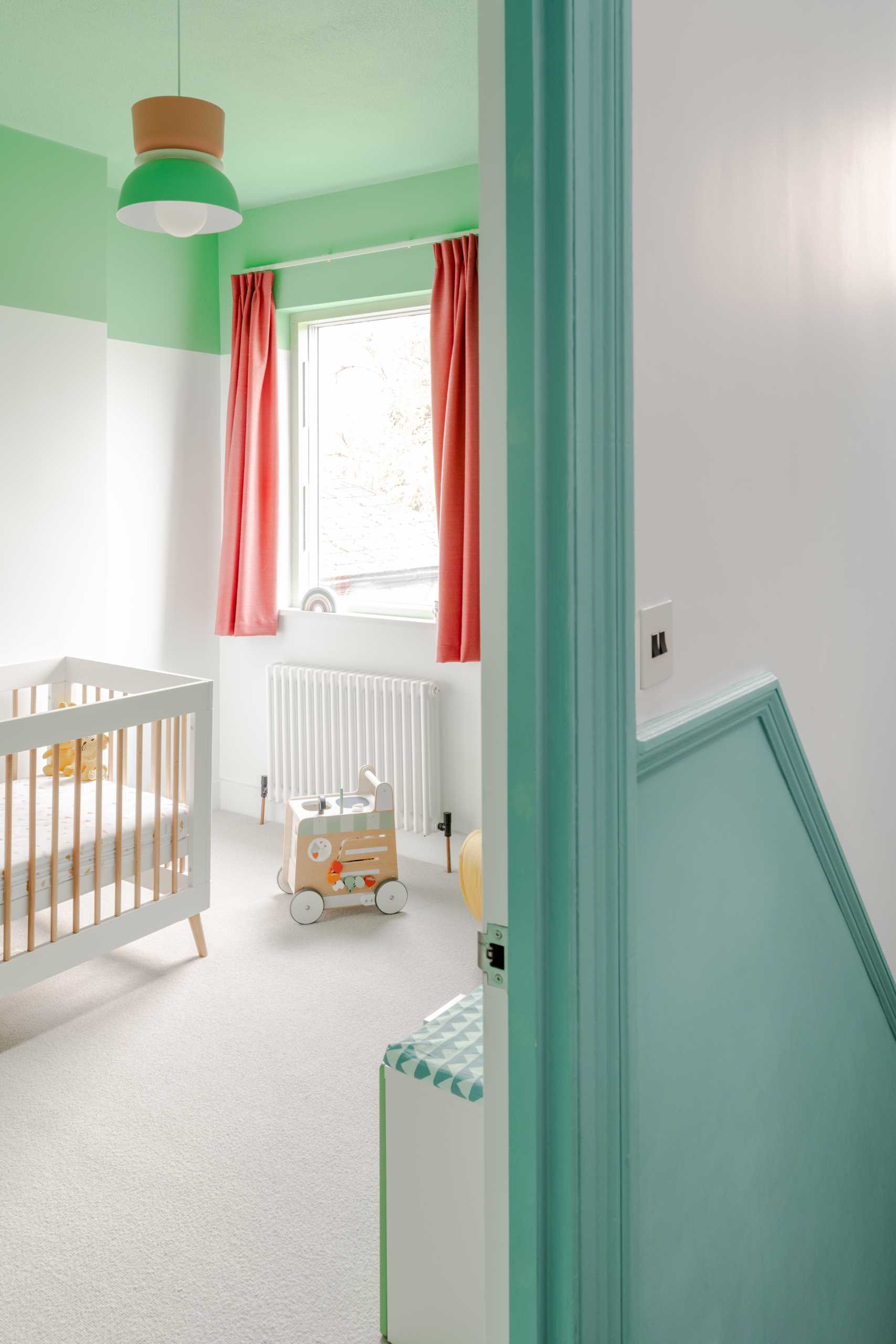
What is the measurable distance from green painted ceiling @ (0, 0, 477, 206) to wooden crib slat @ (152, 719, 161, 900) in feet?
6.00

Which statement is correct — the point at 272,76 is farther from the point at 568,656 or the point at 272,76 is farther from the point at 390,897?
the point at 568,656

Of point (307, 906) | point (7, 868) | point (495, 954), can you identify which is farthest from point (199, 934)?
point (495, 954)

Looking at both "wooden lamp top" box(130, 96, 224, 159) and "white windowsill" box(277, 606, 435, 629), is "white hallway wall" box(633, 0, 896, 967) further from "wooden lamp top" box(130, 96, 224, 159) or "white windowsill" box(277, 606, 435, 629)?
"white windowsill" box(277, 606, 435, 629)

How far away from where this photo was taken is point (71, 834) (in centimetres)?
269

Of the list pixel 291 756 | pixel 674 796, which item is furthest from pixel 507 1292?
pixel 291 756

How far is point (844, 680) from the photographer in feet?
5.64

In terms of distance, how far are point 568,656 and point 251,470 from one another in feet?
11.5

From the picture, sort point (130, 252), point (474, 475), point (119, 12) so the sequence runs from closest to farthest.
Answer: point (119, 12)
point (474, 475)
point (130, 252)

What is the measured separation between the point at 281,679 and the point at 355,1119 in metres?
2.23

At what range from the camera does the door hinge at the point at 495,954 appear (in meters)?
0.90

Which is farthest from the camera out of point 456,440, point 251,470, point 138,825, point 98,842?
point 251,470

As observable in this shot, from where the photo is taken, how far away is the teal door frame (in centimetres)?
80

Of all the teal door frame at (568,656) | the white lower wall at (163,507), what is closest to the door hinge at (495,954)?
the teal door frame at (568,656)

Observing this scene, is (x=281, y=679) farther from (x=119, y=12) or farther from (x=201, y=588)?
(x=119, y=12)
